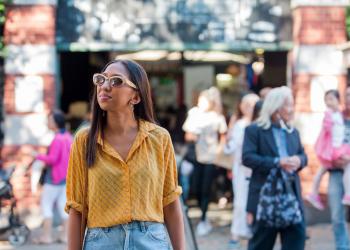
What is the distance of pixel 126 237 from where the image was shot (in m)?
3.64

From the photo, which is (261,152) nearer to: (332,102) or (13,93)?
(332,102)

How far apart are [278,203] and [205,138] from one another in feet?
13.3

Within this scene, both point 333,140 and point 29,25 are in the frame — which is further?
point 29,25

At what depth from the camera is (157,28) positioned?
36.7 feet

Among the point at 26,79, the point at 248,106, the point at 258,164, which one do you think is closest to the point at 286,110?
the point at 258,164

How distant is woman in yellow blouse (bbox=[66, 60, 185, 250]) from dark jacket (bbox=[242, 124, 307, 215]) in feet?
9.57

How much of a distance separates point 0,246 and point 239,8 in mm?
4884

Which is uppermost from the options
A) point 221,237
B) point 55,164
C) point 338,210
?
point 55,164

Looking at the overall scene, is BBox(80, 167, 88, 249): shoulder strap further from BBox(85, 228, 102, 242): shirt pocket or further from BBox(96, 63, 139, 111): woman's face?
BBox(96, 63, 139, 111): woman's face

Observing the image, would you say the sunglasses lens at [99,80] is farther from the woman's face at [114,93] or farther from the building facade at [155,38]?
the building facade at [155,38]

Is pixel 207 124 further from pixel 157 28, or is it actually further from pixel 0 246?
pixel 0 246

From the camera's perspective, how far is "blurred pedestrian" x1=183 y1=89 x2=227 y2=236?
1052 cm

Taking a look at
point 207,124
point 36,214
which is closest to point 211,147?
point 207,124

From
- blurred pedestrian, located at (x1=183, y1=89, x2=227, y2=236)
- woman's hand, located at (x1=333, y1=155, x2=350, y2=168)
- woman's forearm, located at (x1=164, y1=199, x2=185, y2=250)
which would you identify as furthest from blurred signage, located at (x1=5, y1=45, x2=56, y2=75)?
woman's forearm, located at (x1=164, y1=199, x2=185, y2=250)
